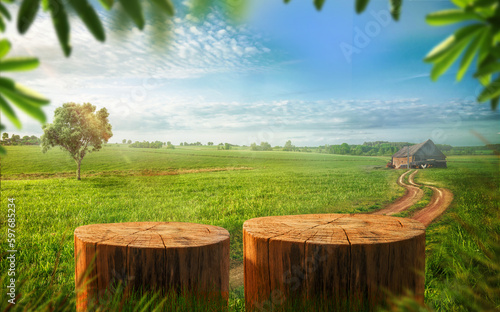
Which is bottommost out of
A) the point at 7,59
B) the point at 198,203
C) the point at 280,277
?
the point at 198,203

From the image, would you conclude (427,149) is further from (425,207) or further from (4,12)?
(4,12)

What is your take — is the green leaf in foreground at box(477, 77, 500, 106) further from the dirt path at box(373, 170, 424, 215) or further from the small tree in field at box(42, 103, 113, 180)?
the small tree in field at box(42, 103, 113, 180)

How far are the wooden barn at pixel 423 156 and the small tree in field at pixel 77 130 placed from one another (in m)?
13.4

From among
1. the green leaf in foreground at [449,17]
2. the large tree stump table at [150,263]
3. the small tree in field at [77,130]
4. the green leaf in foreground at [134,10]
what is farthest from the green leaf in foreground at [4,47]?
the small tree in field at [77,130]

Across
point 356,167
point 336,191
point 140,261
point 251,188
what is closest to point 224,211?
point 251,188

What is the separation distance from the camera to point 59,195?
39.2 ft

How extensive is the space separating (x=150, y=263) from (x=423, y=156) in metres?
12.1

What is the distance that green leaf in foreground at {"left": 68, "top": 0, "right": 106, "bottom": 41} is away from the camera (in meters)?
0.84

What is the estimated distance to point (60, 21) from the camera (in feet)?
2.78

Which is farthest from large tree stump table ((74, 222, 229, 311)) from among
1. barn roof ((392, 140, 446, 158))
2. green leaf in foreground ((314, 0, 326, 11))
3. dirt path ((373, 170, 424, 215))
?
barn roof ((392, 140, 446, 158))

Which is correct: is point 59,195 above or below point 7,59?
below

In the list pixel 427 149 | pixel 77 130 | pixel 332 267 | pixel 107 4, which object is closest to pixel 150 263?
pixel 332 267

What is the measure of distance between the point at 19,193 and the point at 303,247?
12.7 meters

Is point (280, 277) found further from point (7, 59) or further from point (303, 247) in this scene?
point (7, 59)
